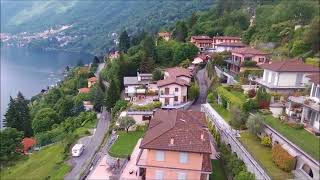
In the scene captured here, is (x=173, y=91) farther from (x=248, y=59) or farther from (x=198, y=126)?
(x=198, y=126)

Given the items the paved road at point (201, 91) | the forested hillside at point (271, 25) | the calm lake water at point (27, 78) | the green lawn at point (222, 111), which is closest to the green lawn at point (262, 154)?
the green lawn at point (222, 111)

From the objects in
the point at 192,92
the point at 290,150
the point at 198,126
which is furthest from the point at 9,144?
the point at 290,150

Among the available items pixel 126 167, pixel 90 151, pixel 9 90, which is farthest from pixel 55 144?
pixel 9 90

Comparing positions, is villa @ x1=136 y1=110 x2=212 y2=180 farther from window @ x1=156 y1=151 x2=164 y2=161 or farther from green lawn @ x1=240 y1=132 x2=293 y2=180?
green lawn @ x1=240 y1=132 x2=293 y2=180

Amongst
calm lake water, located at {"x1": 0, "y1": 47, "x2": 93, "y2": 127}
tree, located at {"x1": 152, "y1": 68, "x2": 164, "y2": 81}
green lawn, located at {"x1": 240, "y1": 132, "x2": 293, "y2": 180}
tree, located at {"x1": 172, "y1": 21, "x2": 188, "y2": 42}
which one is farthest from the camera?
calm lake water, located at {"x1": 0, "y1": 47, "x2": 93, "y2": 127}

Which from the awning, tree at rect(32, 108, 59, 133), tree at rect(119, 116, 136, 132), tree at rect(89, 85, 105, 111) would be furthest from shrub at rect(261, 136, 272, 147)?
tree at rect(32, 108, 59, 133)
